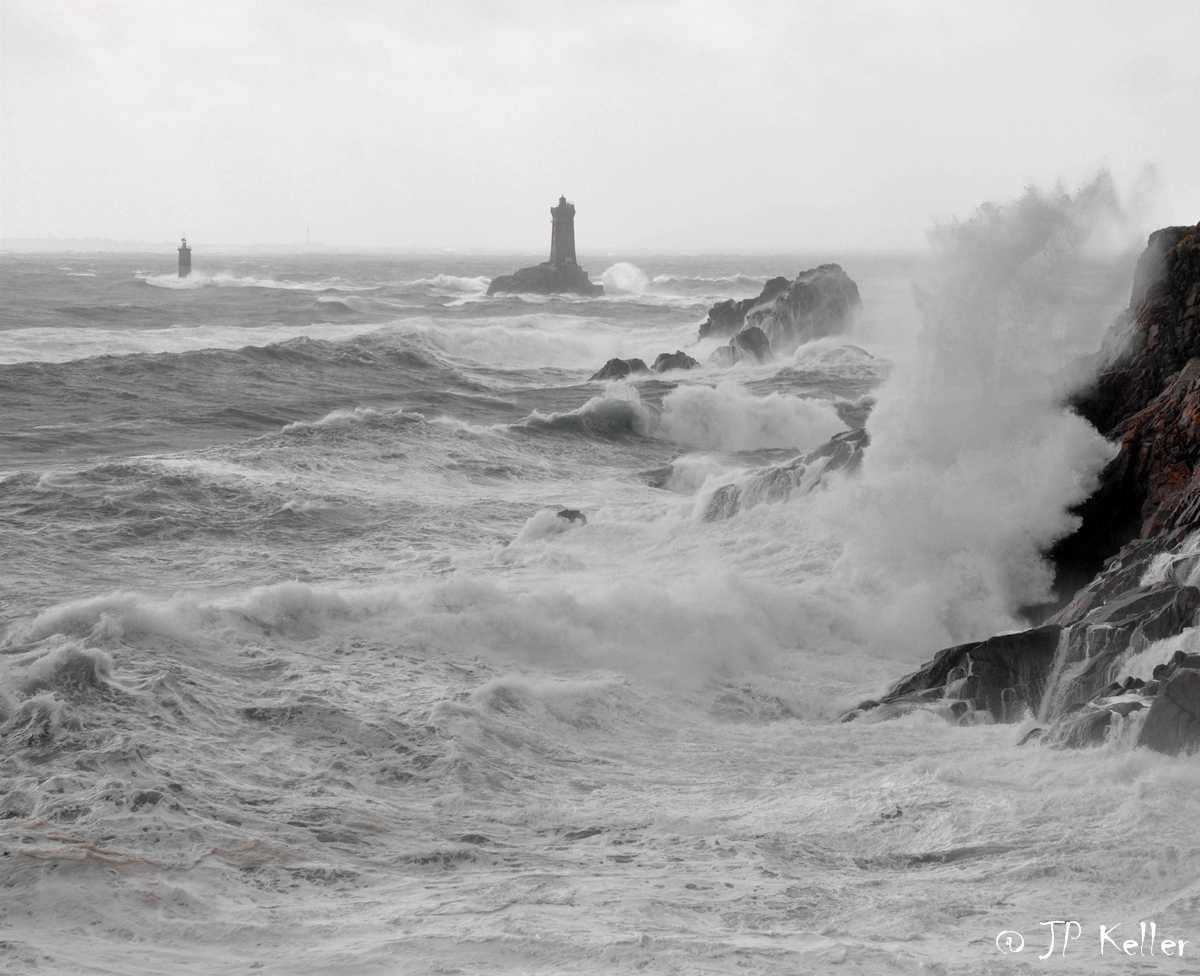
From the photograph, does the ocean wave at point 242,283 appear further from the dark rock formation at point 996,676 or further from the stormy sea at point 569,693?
the dark rock formation at point 996,676

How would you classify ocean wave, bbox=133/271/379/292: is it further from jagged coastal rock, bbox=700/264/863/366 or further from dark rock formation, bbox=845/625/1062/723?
dark rock formation, bbox=845/625/1062/723

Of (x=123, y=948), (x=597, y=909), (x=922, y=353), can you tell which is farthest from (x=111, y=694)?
(x=922, y=353)

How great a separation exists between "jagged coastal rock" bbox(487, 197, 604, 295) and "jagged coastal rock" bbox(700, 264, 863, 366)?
81.1 ft

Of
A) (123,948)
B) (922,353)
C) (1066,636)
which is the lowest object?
(123,948)

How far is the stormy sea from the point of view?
5.87m

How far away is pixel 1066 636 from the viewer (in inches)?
337

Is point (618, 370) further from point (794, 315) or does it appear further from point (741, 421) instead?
point (741, 421)

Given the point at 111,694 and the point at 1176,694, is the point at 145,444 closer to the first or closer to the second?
the point at 111,694

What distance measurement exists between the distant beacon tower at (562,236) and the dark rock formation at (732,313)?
80.9 ft

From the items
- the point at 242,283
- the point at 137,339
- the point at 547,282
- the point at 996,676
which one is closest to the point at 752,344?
the point at 137,339

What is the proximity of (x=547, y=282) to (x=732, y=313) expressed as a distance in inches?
960

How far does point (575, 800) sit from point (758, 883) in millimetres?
1458

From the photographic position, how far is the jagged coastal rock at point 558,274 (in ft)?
197

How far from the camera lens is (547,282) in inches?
2368
